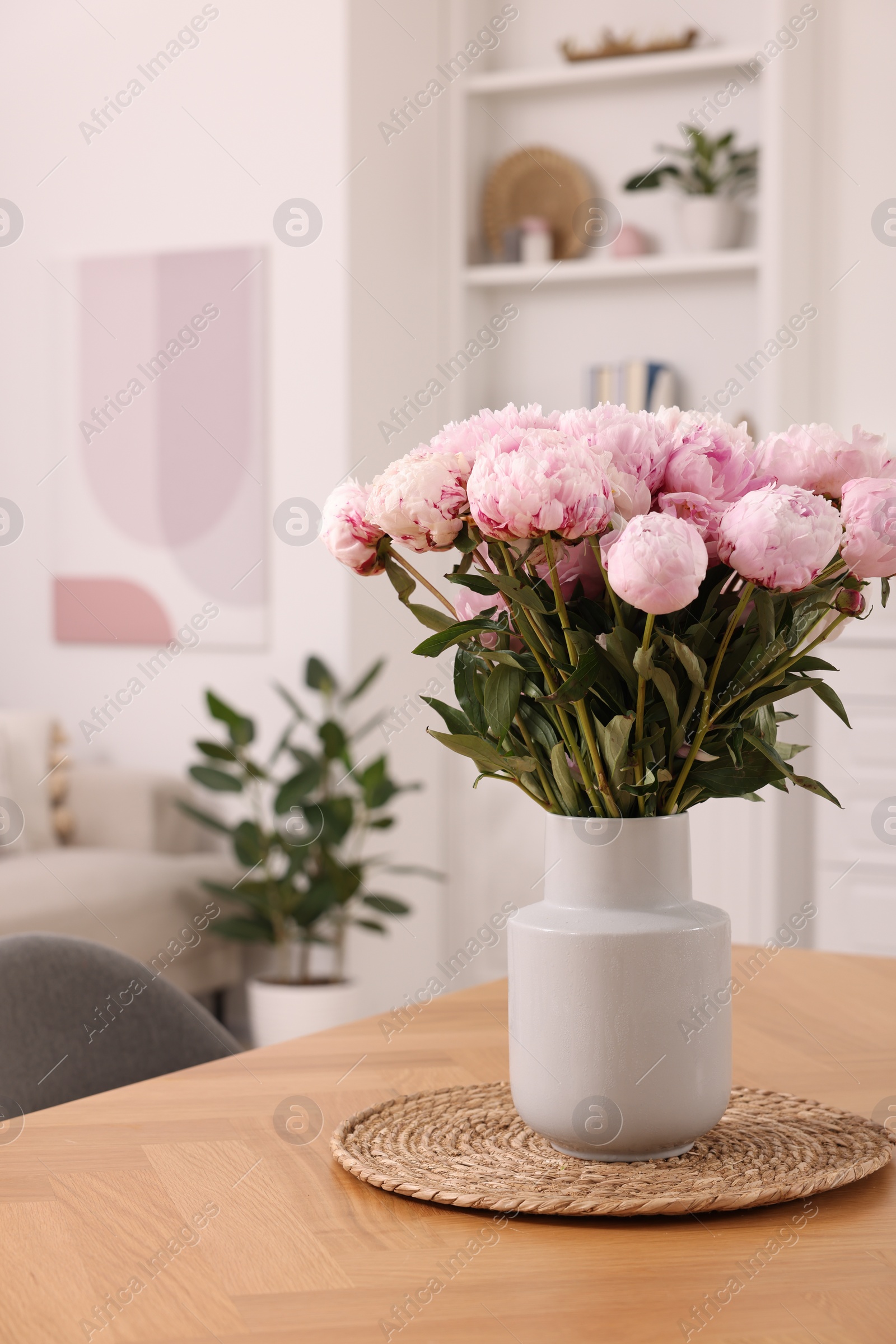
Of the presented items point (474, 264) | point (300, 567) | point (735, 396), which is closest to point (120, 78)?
point (474, 264)

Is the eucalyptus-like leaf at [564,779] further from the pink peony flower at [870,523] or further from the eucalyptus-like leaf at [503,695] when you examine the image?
the pink peony flower at [870,523]

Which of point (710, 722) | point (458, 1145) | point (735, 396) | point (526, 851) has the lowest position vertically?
point (526, 851)

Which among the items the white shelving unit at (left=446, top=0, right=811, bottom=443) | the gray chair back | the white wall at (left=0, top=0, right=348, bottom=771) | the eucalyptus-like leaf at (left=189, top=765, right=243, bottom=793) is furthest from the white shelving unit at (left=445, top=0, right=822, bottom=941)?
the gray chair back

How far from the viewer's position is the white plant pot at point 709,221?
12.1 feet

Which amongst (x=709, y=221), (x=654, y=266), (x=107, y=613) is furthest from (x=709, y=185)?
(x=107, y=613)

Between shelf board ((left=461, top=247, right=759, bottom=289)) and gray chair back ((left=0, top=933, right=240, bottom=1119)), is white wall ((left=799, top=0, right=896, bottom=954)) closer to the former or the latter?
shelf board ((left=461, top=247, right=759, bottom=289))

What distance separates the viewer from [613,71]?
3.79 meters

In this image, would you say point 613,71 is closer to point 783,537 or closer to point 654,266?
point 654,266

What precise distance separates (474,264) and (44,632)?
1582 millimetres

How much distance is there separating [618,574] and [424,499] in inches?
5.3

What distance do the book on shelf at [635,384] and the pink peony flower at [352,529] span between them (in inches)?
114

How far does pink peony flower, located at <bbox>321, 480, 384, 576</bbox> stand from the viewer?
3.10 ft

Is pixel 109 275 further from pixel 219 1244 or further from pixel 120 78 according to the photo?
pixel 219 1244

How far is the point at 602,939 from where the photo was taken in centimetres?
92
